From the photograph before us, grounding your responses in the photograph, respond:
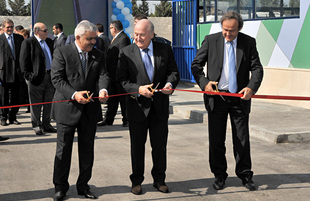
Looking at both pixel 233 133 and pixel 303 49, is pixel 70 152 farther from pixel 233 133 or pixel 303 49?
pixel 303 49

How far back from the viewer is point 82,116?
216 inches

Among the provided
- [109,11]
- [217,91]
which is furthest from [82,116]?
[109,11]

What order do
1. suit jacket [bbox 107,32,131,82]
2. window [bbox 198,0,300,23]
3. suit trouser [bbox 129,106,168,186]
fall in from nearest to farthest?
suit trouser [bbox 129,106,168,186], suit jacket [bbox 107,32,131,82], window [bbox 198,0,300,23]

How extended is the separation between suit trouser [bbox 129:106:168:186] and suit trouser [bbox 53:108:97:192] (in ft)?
1.59

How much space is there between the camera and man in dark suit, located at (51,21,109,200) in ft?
17.6

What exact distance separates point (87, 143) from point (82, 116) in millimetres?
305

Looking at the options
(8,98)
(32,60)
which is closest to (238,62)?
(32,60)

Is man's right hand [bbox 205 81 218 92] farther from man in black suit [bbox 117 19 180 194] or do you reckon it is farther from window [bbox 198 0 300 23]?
window [bbox 198 0 300 23]

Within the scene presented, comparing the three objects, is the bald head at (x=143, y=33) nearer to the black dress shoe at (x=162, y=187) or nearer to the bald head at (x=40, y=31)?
the black dress shoe at (x=162, y=187)

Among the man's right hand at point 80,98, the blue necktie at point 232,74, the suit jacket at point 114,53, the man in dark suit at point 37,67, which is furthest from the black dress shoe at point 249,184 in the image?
the man in dark suit at point 37,67

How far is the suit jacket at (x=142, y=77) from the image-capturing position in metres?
5.63

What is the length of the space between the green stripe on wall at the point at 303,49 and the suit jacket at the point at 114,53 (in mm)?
4356

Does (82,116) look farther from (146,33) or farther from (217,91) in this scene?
(217,91)

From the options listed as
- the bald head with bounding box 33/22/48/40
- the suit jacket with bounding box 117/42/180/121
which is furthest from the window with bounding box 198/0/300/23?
the suit jacket with bounding box 117/42/180/121
